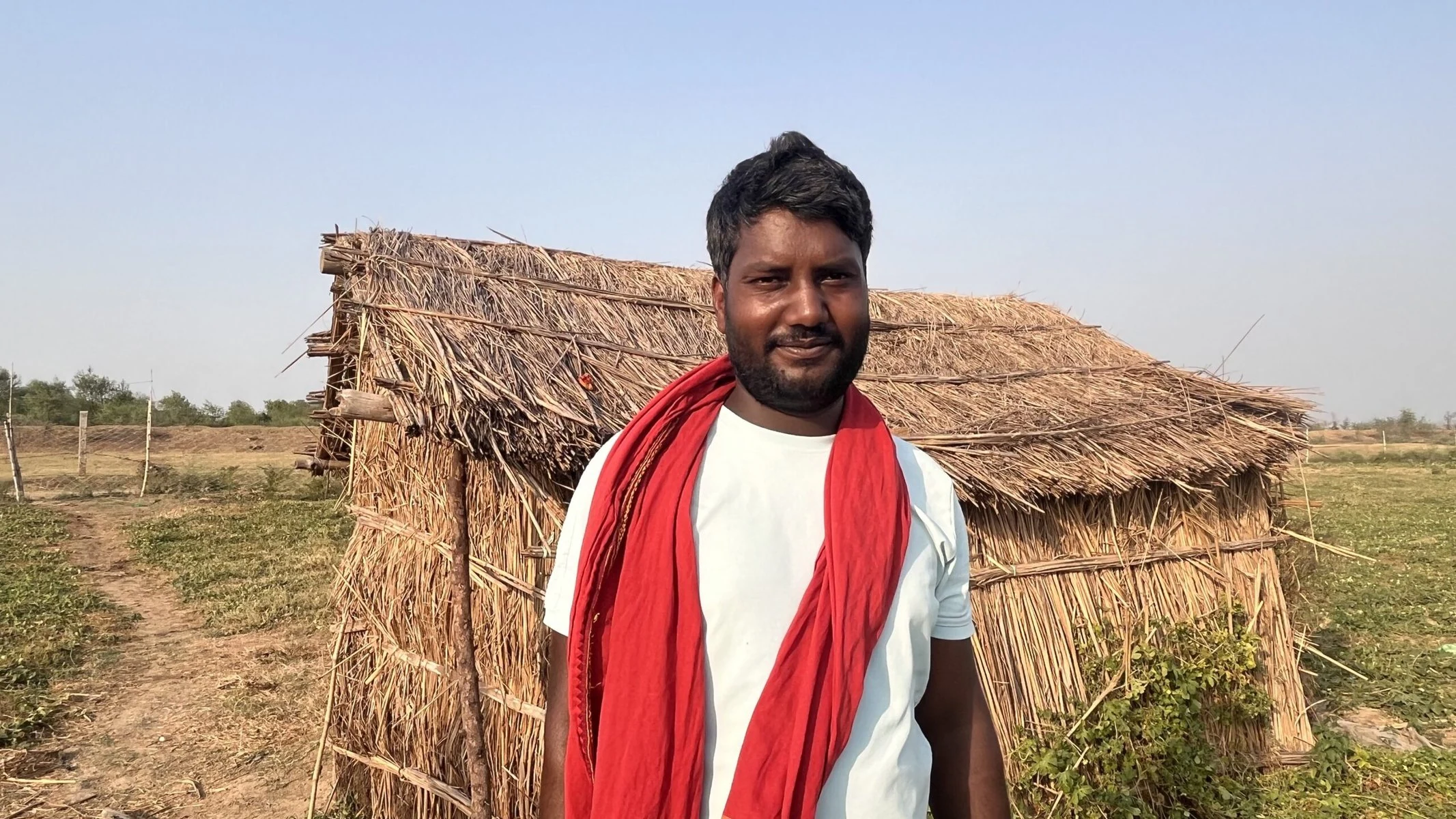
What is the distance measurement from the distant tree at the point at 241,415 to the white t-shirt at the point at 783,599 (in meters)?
42.2

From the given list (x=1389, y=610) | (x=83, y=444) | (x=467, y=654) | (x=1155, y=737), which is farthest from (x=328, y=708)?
(x=83, y=444)

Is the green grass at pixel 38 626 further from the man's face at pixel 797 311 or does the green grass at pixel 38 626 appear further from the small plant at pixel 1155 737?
the man's face at pixel 797 311

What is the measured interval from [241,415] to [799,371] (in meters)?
44.3

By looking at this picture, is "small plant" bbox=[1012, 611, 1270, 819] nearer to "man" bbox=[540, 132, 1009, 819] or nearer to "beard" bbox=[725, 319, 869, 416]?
"man" bbox=[540, 132, 1009, 819]

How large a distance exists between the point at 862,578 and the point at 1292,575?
6389mm

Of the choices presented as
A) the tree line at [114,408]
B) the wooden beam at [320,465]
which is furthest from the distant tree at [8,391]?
the wooden beam at [320,465]

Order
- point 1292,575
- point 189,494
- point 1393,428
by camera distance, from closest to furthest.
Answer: point 1292,575 → point 189,494 → point 1393,428

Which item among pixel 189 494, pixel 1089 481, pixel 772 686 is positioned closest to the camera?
pixel 772 686

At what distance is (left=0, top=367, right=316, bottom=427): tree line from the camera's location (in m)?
35.4

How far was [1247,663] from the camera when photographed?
5.09m

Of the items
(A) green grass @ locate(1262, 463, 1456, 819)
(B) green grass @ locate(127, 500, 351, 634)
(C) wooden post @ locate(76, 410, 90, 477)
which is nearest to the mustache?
(A) green grass @ locate(1262, 463, 1456, 819)

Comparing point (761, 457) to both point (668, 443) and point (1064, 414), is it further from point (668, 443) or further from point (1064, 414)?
point (1064, 414)

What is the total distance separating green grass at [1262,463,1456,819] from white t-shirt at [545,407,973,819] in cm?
481

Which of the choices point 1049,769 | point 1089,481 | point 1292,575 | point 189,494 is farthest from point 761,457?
point 189,494
